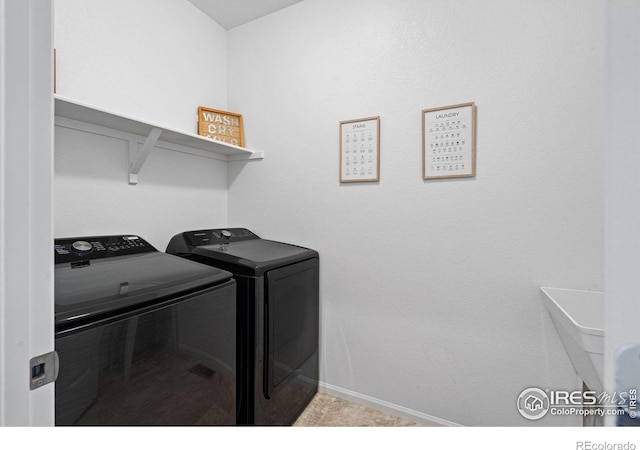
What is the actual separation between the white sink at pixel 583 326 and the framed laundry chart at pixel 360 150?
1089mm

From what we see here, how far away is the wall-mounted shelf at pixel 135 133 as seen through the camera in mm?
1375

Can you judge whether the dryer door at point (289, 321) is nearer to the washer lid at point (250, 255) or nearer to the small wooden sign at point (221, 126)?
the washer lid at point (250, 255)

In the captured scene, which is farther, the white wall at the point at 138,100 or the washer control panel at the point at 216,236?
the washer control panel at the point at 216,236

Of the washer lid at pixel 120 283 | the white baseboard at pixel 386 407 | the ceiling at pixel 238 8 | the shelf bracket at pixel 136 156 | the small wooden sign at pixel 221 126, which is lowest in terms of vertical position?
the white baseboard at pixel 386 407

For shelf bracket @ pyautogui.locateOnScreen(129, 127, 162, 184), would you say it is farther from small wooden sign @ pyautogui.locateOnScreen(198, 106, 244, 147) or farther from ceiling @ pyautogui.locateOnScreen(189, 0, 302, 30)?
ceiling @ pyautogui.locateOnScreen(189, 0, 302, 30)

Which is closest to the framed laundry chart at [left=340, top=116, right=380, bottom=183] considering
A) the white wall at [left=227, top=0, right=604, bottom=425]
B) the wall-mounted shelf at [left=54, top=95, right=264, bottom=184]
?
the white wall at [left=227, top=0, right=604, bottom=425]

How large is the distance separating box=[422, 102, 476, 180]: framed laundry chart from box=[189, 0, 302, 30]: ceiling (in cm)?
133

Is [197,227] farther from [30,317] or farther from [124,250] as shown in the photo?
[30,317]

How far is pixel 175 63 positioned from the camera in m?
2.00

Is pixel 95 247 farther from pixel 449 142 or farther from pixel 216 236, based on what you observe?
pixel 449 142

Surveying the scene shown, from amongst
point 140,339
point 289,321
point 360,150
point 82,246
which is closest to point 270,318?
point 289,321

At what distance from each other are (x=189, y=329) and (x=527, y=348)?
1603 mm

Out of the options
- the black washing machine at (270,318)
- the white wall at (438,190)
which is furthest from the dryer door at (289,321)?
the white wall at (438,190)

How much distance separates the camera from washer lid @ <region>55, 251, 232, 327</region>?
84cm
